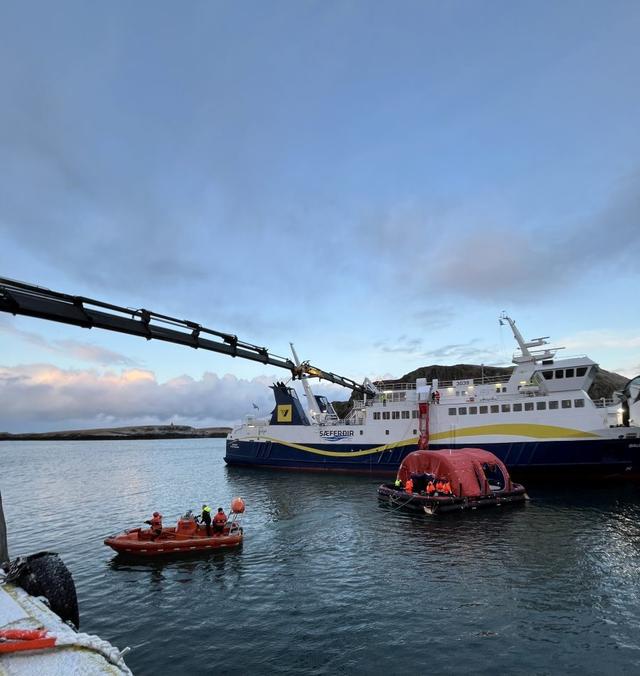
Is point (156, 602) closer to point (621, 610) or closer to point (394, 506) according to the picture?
point (621, 610)

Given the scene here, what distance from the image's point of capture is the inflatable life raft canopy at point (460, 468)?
31047 mm

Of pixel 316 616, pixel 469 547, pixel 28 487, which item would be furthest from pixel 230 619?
pixel 28 487

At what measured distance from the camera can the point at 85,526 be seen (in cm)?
3002

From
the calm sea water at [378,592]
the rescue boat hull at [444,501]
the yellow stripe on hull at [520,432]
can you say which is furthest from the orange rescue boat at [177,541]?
the yellow stripe on hull at [520,432]

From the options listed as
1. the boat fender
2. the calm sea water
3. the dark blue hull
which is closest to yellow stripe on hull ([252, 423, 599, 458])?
the dark blue hull

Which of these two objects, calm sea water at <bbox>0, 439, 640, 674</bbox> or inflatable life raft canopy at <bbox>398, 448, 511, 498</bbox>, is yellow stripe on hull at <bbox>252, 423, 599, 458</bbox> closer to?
calm sea water at <bbox>0, 439, 640, 674</bbox>

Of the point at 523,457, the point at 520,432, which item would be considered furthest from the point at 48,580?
the point at 520,432

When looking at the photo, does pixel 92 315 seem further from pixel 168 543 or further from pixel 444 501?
pixel 444 501

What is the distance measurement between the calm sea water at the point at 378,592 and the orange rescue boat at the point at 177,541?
0.81m

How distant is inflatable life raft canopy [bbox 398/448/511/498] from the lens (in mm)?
31047

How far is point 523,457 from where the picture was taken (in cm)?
4053

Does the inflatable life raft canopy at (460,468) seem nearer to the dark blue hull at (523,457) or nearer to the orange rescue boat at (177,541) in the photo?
the dark blue hull at (523,457)

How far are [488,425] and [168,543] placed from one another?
32034 mm

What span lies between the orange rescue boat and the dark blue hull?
2736cm
